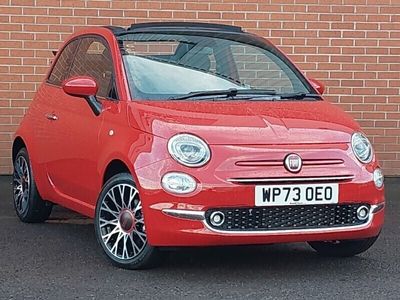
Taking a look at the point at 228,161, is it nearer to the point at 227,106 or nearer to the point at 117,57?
the point at 227,106

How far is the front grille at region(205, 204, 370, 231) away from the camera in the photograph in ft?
17.0

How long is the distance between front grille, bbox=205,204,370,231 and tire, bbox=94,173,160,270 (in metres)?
0.49

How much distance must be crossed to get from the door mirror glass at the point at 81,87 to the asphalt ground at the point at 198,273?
1075mm

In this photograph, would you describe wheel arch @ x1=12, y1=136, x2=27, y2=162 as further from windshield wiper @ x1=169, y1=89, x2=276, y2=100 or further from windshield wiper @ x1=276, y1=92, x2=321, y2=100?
windshield wiper @ x1=276, y1=92, x2=321, y2=100

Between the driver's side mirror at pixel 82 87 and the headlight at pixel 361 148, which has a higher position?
the driver's side mirror at pixel 82 87

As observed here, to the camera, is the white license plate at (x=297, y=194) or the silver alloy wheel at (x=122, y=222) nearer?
the white license plate at (x=297, y=194)

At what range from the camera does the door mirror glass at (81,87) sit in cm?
589

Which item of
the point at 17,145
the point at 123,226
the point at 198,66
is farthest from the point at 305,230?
the point at 17,145

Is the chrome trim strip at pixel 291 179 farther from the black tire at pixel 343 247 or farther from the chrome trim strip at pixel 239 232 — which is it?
the black tire at pixel 343 247

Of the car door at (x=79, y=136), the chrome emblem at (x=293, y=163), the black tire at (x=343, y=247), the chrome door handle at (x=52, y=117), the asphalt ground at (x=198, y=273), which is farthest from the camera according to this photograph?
the chrome door handle at (x=52, y=117)

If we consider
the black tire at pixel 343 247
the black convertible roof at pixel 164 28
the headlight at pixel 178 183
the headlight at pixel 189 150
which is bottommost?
the black tire at pixel 343 247

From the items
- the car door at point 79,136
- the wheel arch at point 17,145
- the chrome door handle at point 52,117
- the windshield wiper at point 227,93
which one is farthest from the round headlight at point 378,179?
the wheel arch at point 17,145

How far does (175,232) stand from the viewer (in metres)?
5.15

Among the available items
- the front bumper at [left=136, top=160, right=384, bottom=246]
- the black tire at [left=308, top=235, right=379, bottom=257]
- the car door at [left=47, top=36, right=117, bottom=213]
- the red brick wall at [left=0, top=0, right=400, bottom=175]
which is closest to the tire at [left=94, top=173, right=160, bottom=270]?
the front bumper at [left=136, top=160, right=384, bottom=246]
